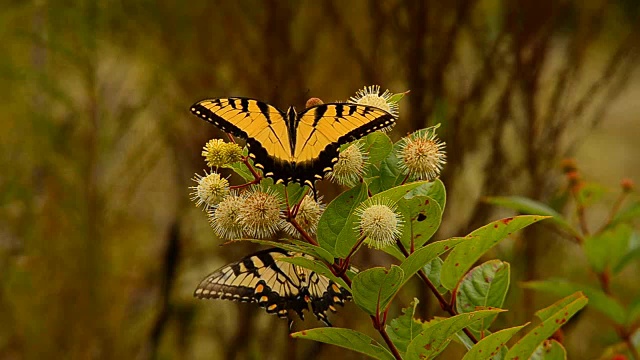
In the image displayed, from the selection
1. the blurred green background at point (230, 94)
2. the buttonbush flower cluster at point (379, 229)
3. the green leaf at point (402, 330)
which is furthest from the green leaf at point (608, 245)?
the green leaf at point (402, 330)

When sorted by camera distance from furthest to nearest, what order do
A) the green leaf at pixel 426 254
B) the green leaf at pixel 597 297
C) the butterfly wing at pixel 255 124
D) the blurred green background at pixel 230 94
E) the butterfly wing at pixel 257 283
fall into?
the blurred green background at pixel 230 94 → the green leaf at pixel 597 297 → the butterfly wing at pixel 257 283 → the butterfly wing at pixel 255 124 → the green leaf at pixel 426 254

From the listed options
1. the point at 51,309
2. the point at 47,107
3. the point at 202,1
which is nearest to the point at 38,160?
the point at 47,107

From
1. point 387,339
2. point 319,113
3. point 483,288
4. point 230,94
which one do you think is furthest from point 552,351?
point 230,94

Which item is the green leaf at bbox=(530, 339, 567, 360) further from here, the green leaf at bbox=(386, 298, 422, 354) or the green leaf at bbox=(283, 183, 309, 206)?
the green leaf at bbox=(283, 183, 309, 206)

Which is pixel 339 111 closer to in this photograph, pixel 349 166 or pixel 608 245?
pixel 349 166

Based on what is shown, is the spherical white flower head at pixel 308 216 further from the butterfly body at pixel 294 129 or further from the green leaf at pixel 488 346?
the green leaf at pixel 488 346

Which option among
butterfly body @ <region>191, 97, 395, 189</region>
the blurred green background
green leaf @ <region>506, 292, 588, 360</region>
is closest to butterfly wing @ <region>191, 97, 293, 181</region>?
butterfly body @ <region>191, 97, 395, 189</region>
